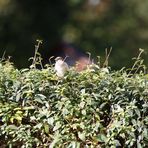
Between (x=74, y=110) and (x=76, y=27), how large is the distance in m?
25.6

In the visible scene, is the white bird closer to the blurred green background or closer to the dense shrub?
the dense shrub

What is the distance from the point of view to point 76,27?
29.8 meters

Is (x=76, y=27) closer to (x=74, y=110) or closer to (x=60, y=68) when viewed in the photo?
(x=60, y=68)

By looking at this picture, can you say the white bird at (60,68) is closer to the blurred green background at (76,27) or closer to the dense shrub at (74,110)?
the dense shrub at (74,110)

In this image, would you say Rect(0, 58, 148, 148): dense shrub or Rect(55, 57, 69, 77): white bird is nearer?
Rect(0, 58, 148, 148): dense shrub

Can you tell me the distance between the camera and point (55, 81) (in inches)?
175

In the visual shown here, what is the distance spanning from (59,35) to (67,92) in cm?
1793

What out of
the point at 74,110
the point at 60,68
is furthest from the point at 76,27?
the point at 74,110

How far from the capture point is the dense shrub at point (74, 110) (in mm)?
4207

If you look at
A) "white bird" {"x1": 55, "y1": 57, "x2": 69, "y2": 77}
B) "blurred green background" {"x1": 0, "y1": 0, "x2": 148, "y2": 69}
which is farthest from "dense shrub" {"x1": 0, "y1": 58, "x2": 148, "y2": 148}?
"blurred green background" {"x1": 0, "y1": 0, "x2": 148, "y2": 69}

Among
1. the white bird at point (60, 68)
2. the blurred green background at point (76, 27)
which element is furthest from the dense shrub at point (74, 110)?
the blurred green background at point (76, 27)

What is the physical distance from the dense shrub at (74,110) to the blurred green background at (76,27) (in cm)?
1410

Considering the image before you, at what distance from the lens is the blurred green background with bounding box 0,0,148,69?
70.4 feet

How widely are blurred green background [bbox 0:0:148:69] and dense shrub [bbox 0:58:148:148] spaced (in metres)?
14.1
